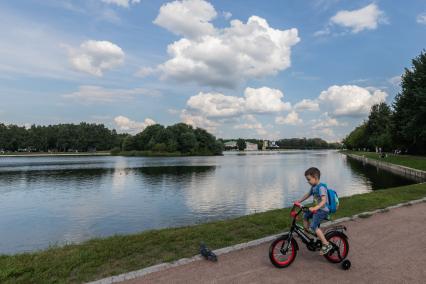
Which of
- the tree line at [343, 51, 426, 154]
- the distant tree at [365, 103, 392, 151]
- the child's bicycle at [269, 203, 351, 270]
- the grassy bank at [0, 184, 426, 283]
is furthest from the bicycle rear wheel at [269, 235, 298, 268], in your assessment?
the distant tree at [365, 103, 392, 151]

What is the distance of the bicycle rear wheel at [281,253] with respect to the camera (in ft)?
19.9

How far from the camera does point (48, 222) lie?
16.5 metres

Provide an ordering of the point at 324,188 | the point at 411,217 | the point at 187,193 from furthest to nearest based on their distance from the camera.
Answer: the point at 187,193, the point at 411,217, the point at 324,188

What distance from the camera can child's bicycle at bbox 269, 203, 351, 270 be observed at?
608 centimetres

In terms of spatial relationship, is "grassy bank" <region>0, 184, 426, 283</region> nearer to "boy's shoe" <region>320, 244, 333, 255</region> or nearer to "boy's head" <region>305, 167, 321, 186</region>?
"boy's shoe" <region>320, 244, 333, 255</region>

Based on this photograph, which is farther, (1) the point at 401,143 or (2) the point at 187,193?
(1) the point at 401,143

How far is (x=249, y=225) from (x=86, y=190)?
72.4 feet

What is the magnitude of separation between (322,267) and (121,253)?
428 cm

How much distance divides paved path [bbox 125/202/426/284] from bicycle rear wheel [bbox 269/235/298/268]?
0.12 metres

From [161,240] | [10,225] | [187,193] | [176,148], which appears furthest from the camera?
[176,148]

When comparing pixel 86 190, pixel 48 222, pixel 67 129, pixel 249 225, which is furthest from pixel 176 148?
pixel 249 225

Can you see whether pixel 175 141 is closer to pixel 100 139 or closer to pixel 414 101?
pixel 100 139

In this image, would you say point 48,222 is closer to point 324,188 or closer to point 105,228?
point 105,228

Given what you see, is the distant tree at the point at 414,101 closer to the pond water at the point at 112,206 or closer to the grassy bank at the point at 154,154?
the pond water at the point at 112,206
